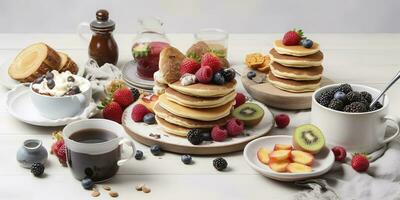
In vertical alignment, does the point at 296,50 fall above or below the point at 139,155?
above

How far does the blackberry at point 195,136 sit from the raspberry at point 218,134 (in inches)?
1.3

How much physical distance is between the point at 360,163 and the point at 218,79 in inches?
16.2

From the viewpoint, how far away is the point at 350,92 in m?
1.94

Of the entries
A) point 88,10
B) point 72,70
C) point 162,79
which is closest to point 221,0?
point 88,10

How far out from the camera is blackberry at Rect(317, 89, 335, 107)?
193cm

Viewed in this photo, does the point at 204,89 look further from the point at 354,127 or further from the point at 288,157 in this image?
the point at 354,127

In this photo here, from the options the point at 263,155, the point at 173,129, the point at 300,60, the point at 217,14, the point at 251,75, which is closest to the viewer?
the point at 263,155

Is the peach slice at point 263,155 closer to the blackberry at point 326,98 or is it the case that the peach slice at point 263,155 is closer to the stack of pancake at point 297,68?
the blackberry at point 326,98

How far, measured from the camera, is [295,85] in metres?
2.17

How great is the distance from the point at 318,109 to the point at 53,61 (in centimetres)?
85

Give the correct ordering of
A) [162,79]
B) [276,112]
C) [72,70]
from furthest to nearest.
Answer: [72,70], [276,112], [162,79]

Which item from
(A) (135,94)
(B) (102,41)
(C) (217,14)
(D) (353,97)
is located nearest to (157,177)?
(A) (135,94)

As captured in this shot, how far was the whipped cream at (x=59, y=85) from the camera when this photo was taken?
6.73ft

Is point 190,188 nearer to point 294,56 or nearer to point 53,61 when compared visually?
point 294,56
